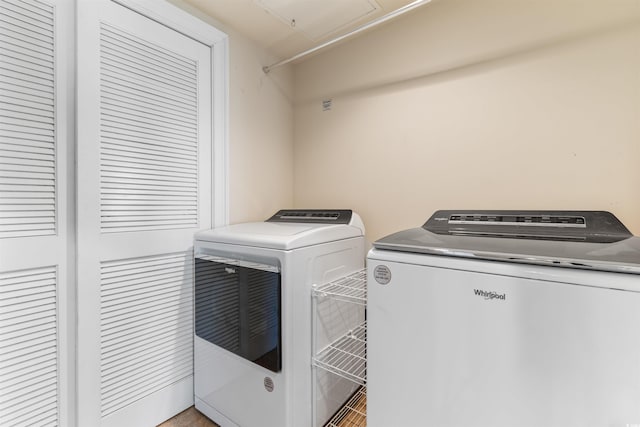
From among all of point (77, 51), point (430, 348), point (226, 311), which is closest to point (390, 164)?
point (430, 348)

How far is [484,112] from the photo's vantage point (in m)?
1.56

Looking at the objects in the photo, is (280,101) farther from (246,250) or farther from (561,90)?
(561,90)

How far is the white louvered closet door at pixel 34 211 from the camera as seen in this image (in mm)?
1127

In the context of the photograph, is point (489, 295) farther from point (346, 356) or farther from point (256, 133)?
point (256, 133)

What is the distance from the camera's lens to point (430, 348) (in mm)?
985

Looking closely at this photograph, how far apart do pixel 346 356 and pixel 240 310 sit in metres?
0.64

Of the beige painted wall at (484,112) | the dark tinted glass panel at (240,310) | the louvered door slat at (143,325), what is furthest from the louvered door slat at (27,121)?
the beige painted wall at (484,112)

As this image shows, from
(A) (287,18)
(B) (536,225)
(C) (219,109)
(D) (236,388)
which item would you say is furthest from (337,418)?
(A) (287,18)

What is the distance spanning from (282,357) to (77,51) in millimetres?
1639

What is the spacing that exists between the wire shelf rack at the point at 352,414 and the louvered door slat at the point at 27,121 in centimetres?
164

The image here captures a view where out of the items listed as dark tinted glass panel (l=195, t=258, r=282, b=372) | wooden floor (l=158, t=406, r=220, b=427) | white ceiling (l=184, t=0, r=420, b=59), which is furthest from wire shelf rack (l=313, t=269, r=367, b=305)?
white ceiling (l=184, t=0, r=420, b=59)

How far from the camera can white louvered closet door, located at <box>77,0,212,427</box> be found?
1313mm

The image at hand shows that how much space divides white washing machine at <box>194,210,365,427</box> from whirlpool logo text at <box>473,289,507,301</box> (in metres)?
0.72

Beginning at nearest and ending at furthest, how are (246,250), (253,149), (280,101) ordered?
(246,250) → (253,149) → (280,101)
